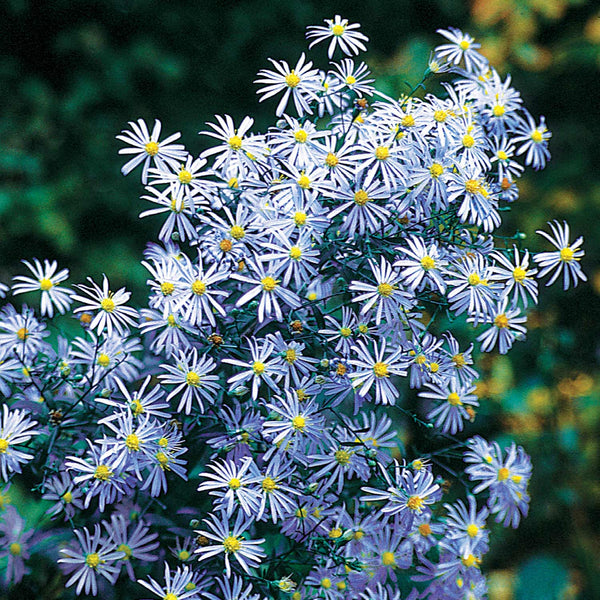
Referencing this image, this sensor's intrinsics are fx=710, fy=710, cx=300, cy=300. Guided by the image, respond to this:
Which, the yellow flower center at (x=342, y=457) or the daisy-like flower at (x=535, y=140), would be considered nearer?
the yellow flower center at (x=342, y=457)

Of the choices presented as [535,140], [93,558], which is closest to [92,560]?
[93,558]

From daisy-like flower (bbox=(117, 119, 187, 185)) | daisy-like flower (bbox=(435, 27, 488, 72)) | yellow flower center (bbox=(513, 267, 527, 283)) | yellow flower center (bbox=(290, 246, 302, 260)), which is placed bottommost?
yellow flower center (bbox=(290, 246, 302, 260))

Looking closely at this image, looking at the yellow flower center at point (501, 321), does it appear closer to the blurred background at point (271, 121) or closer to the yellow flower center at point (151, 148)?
the yellow flower center at point (151, 148)

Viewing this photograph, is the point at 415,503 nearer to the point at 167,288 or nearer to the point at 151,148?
the point at 167,288

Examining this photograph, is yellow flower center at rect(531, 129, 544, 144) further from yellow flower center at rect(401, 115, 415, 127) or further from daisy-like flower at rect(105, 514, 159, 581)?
daisy-like flower at rect(105, 514, 159, 581)

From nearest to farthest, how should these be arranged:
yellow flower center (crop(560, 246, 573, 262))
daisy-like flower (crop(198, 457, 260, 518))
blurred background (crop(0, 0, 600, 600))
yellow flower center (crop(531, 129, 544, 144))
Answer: daisy-like flower (crop(198, 457, 260, 518)) → yellow flower center (crop(560, 246, 573, 262)) → yellow flower center (crop(531, 129, 544, 144)) → blurred background (crop(0, 0, 600, 600))

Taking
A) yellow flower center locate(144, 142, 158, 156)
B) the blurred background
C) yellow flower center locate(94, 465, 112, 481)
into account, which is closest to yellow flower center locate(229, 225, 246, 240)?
yellow flower center locate(144, 142, 158, 156)

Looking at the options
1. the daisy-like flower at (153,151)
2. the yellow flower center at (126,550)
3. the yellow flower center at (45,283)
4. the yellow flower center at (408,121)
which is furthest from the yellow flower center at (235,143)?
the yellow flower center at (126,550)
